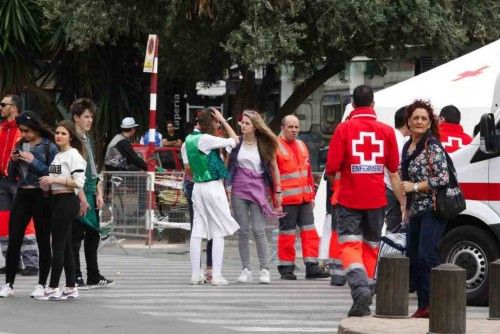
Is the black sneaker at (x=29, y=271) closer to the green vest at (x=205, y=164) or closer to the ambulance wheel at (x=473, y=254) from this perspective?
the green vest at (x=205, y=164)

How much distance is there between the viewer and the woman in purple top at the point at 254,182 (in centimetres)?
1580

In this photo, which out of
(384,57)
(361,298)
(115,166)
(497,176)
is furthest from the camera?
(384,57)

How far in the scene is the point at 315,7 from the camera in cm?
2936

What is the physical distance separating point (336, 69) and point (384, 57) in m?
1.04

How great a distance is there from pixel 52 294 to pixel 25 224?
71cm

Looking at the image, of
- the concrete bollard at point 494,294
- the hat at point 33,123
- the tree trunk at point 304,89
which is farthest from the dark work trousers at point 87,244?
the tree trunk at point 304,89

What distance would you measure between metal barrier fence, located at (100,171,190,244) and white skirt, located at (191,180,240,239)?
17.4 feet

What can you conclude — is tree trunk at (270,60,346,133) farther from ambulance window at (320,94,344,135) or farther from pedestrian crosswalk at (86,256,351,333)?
pedestrian crosswalk at (86,256,351,333)

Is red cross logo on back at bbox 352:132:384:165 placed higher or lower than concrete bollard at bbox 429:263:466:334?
higher

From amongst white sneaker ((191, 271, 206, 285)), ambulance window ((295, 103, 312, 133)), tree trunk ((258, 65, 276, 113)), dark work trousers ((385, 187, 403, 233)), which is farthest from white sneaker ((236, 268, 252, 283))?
ambulance window ((295, 103, 312, 133))

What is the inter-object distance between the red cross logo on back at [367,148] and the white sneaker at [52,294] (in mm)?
3177

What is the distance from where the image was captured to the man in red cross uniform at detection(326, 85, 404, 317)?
39.5 feet

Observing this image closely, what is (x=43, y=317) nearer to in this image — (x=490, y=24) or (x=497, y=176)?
(x=497, y=176)

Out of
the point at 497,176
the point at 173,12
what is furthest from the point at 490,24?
the point at 497,176
